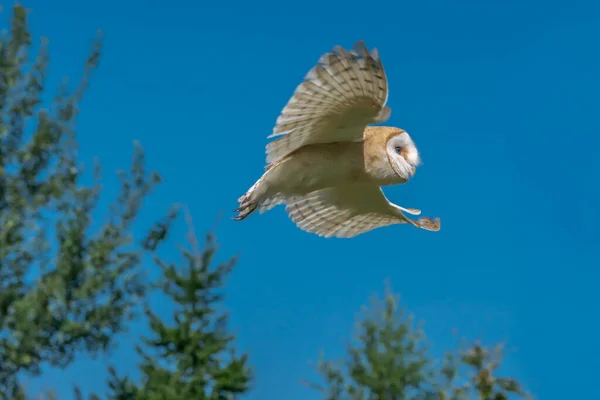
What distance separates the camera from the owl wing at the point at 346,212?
4.89 meters

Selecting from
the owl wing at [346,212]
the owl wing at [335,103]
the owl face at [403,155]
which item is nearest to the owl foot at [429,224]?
the owl wing at [346,212]

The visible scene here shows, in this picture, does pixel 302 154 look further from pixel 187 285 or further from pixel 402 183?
pixel 187 285

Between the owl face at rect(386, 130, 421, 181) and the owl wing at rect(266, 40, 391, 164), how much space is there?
22cm

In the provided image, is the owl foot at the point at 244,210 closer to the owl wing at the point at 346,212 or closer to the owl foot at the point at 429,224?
the owl wing at the point at 346,212

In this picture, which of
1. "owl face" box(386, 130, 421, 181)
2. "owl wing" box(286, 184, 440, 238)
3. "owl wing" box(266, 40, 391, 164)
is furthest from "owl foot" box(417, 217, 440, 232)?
"owl wing" box(266, 40, 391, 164)

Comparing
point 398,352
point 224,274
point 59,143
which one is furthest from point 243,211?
point 398,352

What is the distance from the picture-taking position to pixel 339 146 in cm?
407

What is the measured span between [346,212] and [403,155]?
3.57 feet

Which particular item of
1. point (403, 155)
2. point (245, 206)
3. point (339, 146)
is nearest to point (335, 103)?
point (339, 146)

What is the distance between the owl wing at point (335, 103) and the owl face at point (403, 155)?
223 millimetres

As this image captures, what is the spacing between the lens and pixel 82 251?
9.49 meters

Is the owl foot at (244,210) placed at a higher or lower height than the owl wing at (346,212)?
lower

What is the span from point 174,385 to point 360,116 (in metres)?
5.99

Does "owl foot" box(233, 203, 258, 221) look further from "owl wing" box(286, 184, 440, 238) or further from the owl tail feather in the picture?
"owl wing" box(286, 184, 440, 238)
